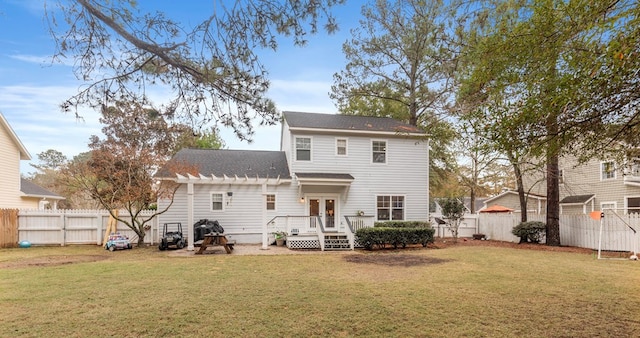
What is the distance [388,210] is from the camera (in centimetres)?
1709

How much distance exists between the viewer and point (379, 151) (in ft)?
56.4

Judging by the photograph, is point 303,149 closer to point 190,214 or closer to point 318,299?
point 190,214

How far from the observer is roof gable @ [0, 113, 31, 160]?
16.8 m

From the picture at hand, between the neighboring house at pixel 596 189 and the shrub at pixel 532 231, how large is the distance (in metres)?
3.71

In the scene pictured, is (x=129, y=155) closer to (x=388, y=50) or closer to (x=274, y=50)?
(x=274, y=50)

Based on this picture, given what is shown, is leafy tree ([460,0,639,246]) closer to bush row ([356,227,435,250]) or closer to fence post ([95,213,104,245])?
bush row ([356,227,435,250])

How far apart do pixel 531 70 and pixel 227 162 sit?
14811 millimetres

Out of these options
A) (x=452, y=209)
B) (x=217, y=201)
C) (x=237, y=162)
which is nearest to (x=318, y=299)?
(x=217, y=201)

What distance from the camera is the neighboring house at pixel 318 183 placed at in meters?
15.6

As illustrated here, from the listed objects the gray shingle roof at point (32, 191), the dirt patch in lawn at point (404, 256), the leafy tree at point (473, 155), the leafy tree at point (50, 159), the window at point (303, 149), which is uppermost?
the leafy tree at point (50, 159)

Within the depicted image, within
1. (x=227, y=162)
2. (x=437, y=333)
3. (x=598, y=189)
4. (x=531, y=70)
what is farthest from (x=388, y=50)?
(x=437, y=333)

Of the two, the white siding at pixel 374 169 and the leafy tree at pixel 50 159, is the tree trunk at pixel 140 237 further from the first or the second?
the leafy tree at pixel 50 159

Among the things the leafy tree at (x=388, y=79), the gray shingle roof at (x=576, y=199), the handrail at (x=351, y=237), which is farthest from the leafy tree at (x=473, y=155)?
the handrail at (x=351, y=237)

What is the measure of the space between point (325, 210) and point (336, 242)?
2606 mm
